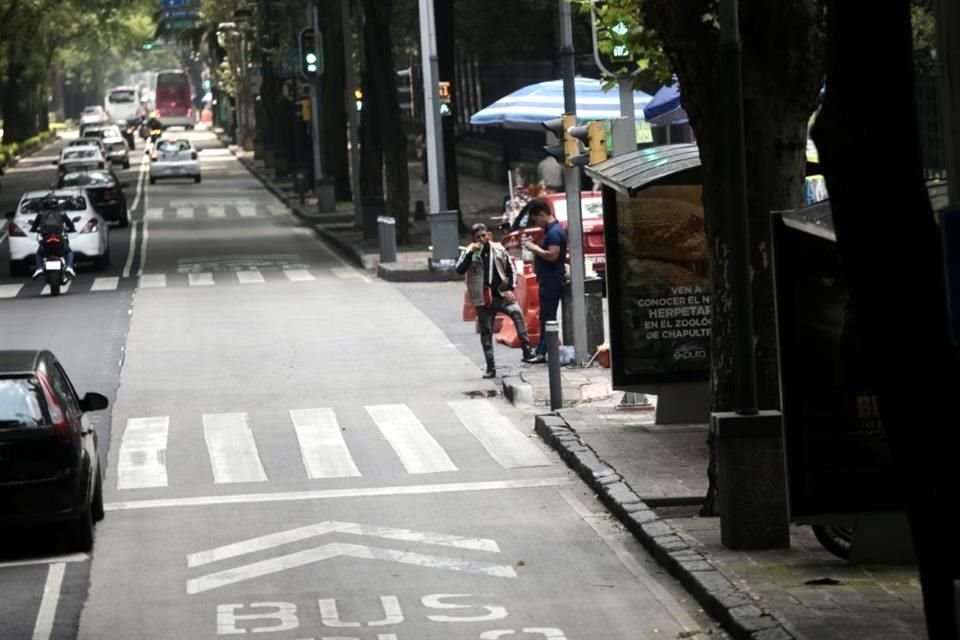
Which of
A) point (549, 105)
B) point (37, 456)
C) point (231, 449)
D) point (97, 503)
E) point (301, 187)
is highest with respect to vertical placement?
point (549, 105)

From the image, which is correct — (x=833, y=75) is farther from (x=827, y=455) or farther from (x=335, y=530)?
(x=335, y=530)

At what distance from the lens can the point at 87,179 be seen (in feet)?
167

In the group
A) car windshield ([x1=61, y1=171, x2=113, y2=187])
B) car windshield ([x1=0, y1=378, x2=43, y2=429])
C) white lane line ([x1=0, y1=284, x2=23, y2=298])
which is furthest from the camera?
car windshield ([x1=61, y1=171, x2=113, y2=187])

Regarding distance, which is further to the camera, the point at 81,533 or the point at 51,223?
the point at 51,223

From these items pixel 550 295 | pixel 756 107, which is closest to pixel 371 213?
pixel 550 295

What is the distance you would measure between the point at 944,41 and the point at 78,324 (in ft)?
67.4

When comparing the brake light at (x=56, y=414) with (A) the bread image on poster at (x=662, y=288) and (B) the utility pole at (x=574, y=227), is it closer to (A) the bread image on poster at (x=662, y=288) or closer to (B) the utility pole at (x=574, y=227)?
(A) the bread image on poster at (x=662, y=288)

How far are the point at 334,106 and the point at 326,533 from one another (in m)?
41.2

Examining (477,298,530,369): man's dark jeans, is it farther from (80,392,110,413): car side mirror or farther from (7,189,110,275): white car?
(7,189,110,275): white car

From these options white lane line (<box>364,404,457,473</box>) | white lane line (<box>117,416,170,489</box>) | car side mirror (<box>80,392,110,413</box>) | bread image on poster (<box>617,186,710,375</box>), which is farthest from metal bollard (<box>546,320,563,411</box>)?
car side mirror (<box>80,392,110,413</box>)

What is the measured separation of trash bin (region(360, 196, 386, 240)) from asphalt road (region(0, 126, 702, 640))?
406 inches

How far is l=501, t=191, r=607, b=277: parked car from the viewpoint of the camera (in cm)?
2819

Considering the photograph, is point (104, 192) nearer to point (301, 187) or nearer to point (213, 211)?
point (213, 211)

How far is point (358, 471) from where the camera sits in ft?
56.2
